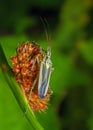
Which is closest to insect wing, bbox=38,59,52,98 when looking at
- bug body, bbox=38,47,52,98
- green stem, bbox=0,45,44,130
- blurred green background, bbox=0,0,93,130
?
bug body, bbox=38,47,52,98

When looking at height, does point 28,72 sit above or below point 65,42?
above

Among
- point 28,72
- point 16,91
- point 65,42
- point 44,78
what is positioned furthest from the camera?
point 65,42

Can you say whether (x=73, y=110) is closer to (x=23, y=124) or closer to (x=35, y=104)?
(x=23, y=124)

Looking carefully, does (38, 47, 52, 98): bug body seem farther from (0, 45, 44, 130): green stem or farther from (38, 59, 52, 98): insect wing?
(0, 45, 44, 130): green stem

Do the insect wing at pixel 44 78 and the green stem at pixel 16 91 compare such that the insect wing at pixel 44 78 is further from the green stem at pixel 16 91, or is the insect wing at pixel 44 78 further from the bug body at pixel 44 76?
the green stem at pixel 16 91

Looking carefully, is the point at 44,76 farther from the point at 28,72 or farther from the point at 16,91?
the point at 16,91

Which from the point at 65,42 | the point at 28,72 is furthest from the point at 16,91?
the point at 65,42

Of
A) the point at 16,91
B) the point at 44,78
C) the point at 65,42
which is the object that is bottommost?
the point at 65,42
